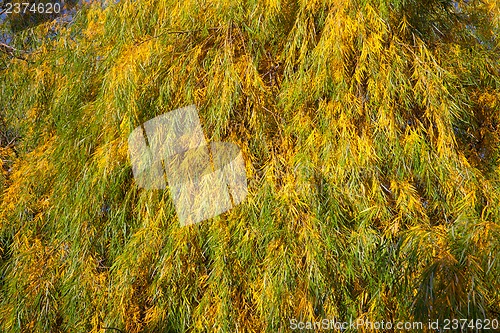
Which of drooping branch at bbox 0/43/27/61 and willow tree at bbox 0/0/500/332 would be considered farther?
drooping branch at bbox 0/43/27/61

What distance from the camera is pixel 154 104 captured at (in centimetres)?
212

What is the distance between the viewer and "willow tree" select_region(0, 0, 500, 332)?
1725 mm

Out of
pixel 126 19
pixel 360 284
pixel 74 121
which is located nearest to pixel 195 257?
pixel 360 284

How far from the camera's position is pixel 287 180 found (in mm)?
1886

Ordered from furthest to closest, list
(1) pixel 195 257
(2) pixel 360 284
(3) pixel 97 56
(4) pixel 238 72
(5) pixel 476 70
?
(3) pixel 97 56 < (5) pixel 476 70 < (4) pixel 238 72 < (1) pixel 195 257 < (2) pixel 360 284

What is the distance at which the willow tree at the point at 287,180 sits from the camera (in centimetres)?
172

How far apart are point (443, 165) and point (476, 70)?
0.66 m

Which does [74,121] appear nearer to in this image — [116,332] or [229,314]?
[116,332]

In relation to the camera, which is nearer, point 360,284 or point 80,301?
point 360,284

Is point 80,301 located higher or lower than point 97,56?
lower

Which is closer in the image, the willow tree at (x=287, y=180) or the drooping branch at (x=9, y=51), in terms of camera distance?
the willow tree at (x=287, y=180)

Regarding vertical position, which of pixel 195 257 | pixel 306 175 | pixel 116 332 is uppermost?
pixel 306 175

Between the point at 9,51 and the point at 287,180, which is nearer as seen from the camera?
the point at 287,180

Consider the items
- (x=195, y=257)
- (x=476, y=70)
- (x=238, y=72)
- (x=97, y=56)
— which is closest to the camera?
(x=195, y=257)
